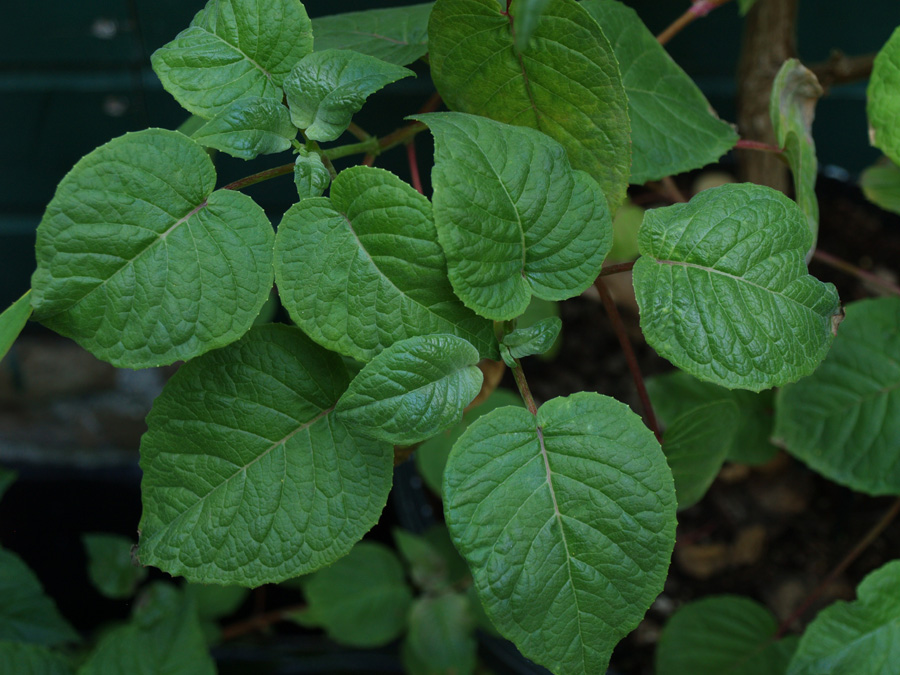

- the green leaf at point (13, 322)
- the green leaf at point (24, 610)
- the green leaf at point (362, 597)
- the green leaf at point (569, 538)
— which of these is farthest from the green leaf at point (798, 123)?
the green leaf at point (24, 610)

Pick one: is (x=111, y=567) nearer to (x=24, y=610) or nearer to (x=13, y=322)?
(x=24, y=610)

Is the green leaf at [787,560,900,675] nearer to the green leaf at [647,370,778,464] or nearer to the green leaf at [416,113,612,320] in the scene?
the green leaf at [647,370,778,464]

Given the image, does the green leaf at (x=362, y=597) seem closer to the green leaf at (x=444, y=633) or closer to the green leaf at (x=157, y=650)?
the green leaf at (x=444, y=633)

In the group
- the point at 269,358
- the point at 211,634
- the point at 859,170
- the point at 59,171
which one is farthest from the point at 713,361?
the point at 59,171

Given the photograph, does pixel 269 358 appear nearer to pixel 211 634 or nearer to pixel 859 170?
pixel 211 634

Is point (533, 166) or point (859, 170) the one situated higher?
point (533, 166)

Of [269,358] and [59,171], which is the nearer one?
[269,358]

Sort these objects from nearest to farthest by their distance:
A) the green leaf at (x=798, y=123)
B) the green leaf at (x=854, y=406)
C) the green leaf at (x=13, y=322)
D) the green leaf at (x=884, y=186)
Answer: the green leaf at (x=13, y=322), the green leaf at (x=798, y=123), the green leaf at (x=854, y=406), the green leaf at (x=884, y=186)

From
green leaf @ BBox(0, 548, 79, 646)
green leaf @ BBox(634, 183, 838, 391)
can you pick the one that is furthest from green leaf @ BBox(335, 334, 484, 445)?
green leaf @ BBox(0, 548, 79, 646)
